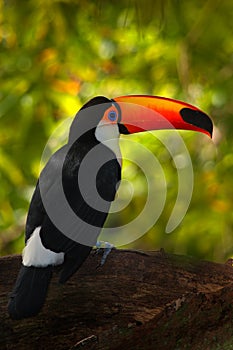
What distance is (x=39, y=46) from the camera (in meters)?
3.84

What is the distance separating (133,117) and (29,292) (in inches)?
37.4

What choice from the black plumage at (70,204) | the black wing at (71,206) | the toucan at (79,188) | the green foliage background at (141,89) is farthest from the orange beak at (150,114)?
the green foliage background at (141,89)

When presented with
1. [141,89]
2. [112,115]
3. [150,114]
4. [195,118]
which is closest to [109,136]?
[112,115]

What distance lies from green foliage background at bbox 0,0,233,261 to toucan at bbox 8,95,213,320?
584mm

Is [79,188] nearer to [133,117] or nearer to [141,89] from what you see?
[133,117]

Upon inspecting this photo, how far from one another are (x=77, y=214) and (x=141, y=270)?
310 millimetres

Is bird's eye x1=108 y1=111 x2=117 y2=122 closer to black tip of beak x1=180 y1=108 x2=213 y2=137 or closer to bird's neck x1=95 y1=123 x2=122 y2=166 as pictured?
bird's neck x1=95 y1=123 x2=122 y2=166

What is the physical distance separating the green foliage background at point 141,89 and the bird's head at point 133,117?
543mm

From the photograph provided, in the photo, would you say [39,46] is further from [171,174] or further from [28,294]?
[28,294]

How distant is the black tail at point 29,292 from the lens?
2209 millimetres

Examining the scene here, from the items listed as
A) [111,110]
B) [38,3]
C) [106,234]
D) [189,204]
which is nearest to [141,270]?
[111,110]

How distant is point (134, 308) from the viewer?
2230 mm

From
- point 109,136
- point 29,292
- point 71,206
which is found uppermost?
point 109,136

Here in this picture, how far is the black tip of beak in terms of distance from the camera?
2748 mm
